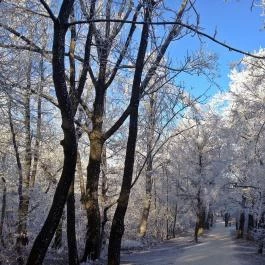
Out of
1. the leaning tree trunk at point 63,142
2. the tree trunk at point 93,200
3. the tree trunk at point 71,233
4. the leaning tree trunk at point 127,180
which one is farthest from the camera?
the tree trunk at point 93,200

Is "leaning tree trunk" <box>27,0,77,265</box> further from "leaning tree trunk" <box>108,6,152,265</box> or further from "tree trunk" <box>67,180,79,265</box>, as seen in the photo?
"tree trunk" <box>67,180,79,265</box>

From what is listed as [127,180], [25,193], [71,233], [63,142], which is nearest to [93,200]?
[71,233]

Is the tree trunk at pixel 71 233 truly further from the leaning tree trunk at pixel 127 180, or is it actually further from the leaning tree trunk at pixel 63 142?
the leaning tree trunk at pixel 63 142

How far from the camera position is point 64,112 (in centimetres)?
824

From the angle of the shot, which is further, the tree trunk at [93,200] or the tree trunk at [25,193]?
the tree trunk at [25,193]

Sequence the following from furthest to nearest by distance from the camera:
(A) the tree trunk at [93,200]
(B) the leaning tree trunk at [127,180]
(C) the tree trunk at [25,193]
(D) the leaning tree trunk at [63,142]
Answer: (C) the tree trunk at [25,193] → (A) the tree trunk at [93,200] → (B) the leaning tree trunk at [127,180] → (D) the leaning tree trunk at [63,142]

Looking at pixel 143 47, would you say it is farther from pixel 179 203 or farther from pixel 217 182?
pixel 179 203

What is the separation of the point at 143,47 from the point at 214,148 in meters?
32.9

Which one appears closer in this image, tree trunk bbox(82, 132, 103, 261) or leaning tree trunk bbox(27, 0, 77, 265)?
leaning tree trunk bbox(27, 0, 77, 265)

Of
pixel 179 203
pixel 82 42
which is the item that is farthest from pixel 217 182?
pixel 82 42

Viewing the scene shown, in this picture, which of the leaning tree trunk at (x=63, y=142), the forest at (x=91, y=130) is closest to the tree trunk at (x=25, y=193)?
the forest at (x=91, y=130)

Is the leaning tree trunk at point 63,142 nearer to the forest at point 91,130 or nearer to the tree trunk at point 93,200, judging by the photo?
the forest at point 91,130

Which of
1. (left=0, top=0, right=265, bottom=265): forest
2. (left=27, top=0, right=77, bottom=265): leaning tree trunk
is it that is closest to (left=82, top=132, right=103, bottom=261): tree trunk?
(left=0, top=0, right=265, bottom=265): forest

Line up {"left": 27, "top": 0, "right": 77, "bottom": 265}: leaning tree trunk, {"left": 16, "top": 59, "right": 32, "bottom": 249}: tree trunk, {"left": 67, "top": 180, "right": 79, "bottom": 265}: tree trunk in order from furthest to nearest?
{"left": 16, "top": 59, "right": 32, "bottom": 249}: tree trunk
{"left": 67, "top": 180, "right": 79, "bottom": 265}: tree trunk
{"left": 27, "top": 0, "right": 77, "bottom": 265}: leaning tree trunk
